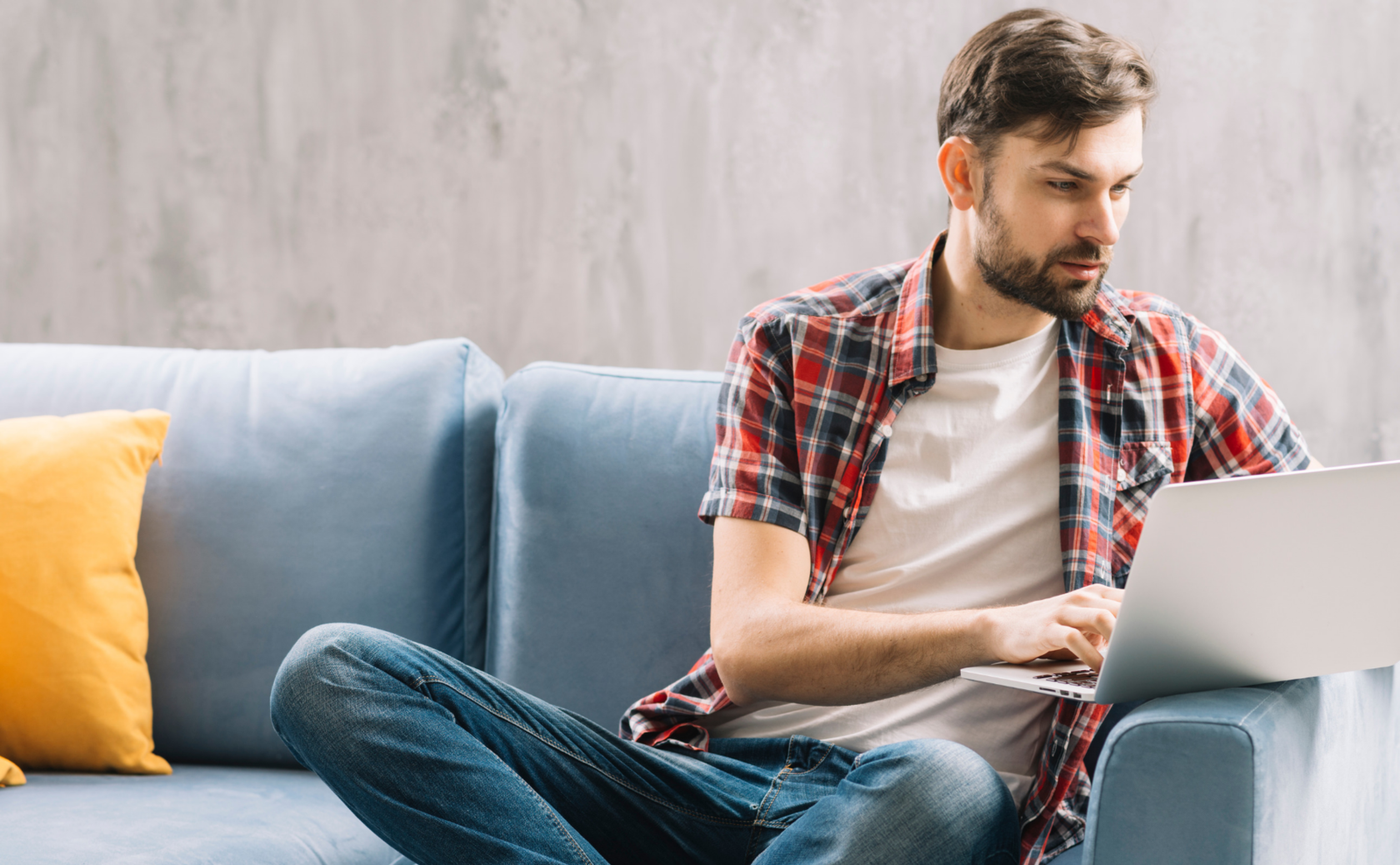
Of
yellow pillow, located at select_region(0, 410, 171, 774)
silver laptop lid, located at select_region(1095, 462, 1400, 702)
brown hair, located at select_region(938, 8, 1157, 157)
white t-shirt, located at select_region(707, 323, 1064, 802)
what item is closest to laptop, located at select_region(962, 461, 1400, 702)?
silver laptop lid, located at select_region(1095, 462, 1400, 702)

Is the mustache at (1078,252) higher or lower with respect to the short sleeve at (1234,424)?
higher

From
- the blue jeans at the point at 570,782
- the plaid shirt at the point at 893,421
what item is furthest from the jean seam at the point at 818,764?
the plaid shirt at the point at 893,421

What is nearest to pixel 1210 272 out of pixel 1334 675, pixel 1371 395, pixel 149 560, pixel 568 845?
pixel 1371 395

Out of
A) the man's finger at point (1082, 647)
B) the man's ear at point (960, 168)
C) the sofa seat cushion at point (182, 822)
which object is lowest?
the sofa seat cushion at point (182, 822)

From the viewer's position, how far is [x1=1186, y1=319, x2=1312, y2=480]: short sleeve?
1219 mm

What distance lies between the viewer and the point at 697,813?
1.08m

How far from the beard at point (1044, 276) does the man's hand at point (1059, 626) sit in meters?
0.38

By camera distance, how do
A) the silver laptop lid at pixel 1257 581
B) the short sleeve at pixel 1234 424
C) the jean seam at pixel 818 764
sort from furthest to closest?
the short sleeve at pixel 1234 424, the jean seam at pixel 818 764, the silver laptop lid at pixel 1257 581

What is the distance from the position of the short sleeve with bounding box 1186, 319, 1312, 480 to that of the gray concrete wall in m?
0.48

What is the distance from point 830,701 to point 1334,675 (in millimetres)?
446

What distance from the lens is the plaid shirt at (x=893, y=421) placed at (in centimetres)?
120

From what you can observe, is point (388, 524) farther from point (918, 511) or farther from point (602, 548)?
point (918, 511)

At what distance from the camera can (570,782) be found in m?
1.07

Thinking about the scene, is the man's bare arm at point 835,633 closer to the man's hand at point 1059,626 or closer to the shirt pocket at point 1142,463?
the man's hand at point 1059,626
